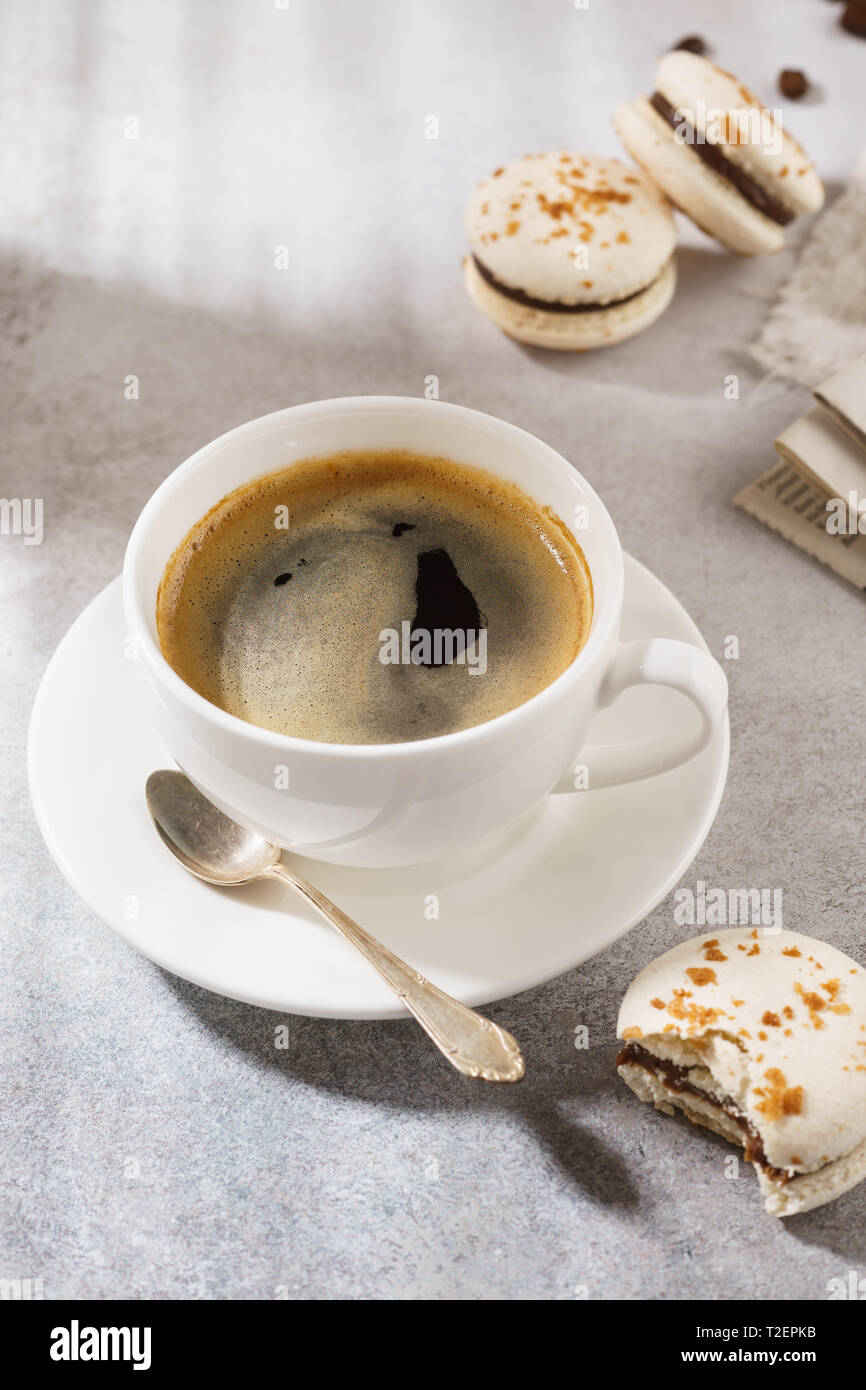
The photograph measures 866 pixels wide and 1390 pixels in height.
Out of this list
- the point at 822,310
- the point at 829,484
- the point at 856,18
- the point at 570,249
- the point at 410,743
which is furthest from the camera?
the point at 856,18

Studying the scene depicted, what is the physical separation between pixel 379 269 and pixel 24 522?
0.68 m

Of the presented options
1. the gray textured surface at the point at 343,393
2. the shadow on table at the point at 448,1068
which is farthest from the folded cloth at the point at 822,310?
the shadow on table at the point at 448,1068

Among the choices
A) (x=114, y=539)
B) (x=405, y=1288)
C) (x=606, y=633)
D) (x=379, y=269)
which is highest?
(x=606, y=633)

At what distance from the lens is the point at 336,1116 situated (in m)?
0.92

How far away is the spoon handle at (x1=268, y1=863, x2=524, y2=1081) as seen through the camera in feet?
2.68

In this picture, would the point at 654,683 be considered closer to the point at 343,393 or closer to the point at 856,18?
the point at 343,393

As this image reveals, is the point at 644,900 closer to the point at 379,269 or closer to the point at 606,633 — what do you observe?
the point at 606,633

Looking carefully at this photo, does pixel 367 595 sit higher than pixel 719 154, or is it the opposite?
Result: pixel 719 154

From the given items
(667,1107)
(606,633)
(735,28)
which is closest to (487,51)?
(735,28)

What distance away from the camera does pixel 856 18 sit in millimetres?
2018

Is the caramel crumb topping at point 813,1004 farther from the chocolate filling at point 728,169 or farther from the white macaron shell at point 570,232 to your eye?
the chocolate filling at point 728,169

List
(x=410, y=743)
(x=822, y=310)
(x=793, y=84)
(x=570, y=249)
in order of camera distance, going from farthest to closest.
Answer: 1. (x=793, y=84)
2. (x=822, y=310)
3. (x=570, y=249)
4. (x=410, y=743)

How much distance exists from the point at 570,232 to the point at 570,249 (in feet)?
0.09

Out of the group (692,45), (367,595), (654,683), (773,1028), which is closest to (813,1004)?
(773,1028)
